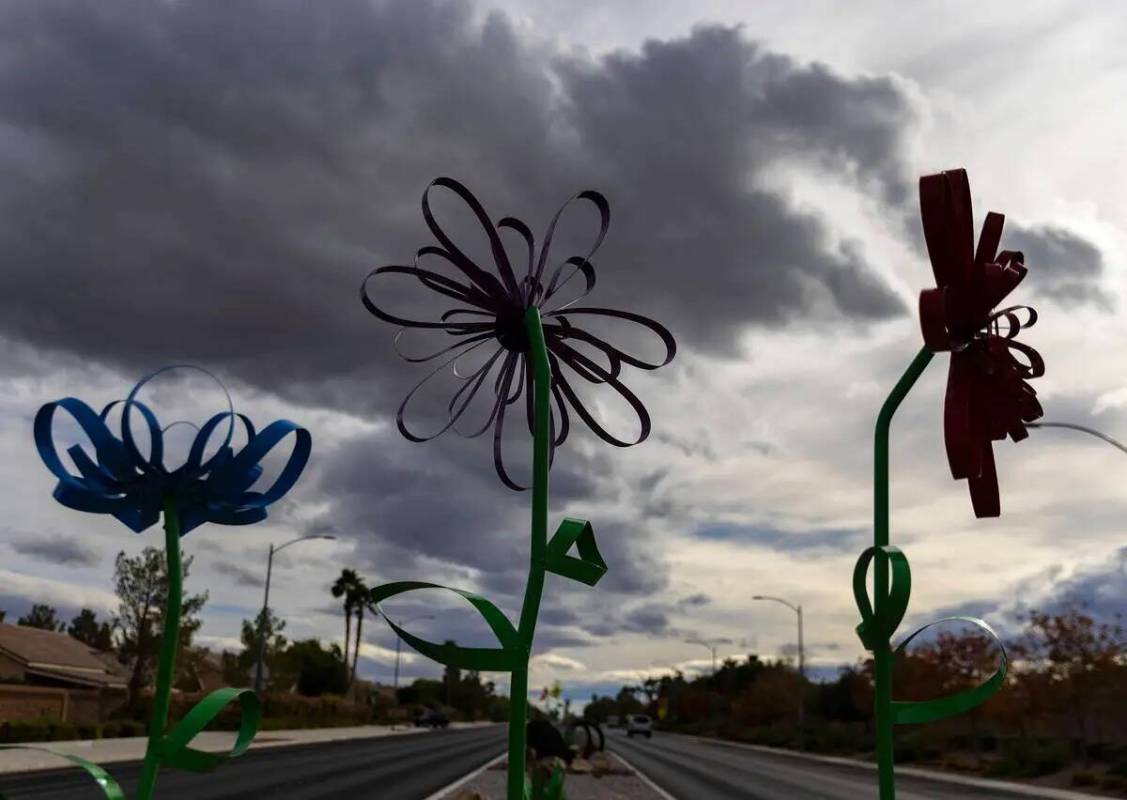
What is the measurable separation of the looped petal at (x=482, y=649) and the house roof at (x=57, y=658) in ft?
204

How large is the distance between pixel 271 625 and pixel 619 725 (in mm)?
78885

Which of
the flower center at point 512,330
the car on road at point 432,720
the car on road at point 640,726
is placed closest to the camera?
the flower center at point 512,330

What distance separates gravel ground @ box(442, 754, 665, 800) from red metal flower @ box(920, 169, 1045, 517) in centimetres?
1731

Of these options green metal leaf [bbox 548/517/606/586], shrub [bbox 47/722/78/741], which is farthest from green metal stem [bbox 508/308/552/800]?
shrub [bbox 47/722/78/741]

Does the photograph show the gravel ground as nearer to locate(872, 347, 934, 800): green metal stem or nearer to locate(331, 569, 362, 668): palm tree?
locate(872, 347, 934, 800): green metal stem

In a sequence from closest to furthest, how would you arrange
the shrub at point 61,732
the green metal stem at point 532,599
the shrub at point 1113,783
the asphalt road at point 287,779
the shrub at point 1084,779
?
1. the green metal stem at point 532,599
2. the asphalt road at point 287,779
3. the shrub at point 1113,783
4. the shrub at point 1084,779
5. the shrub at point 61,732

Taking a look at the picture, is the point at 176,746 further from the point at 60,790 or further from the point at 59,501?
the point at 60,790

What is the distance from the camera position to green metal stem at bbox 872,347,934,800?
7.54ft

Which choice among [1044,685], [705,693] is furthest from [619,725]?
[1044,685]

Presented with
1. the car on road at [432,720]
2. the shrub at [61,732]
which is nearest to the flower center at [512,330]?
the shrub at [61,732]

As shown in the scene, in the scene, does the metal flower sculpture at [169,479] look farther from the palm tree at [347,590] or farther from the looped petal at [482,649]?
the palm tree at [347,590]

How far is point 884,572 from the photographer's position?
2330mm

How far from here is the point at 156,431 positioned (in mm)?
2363

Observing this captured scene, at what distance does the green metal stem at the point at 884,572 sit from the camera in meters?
2.30
